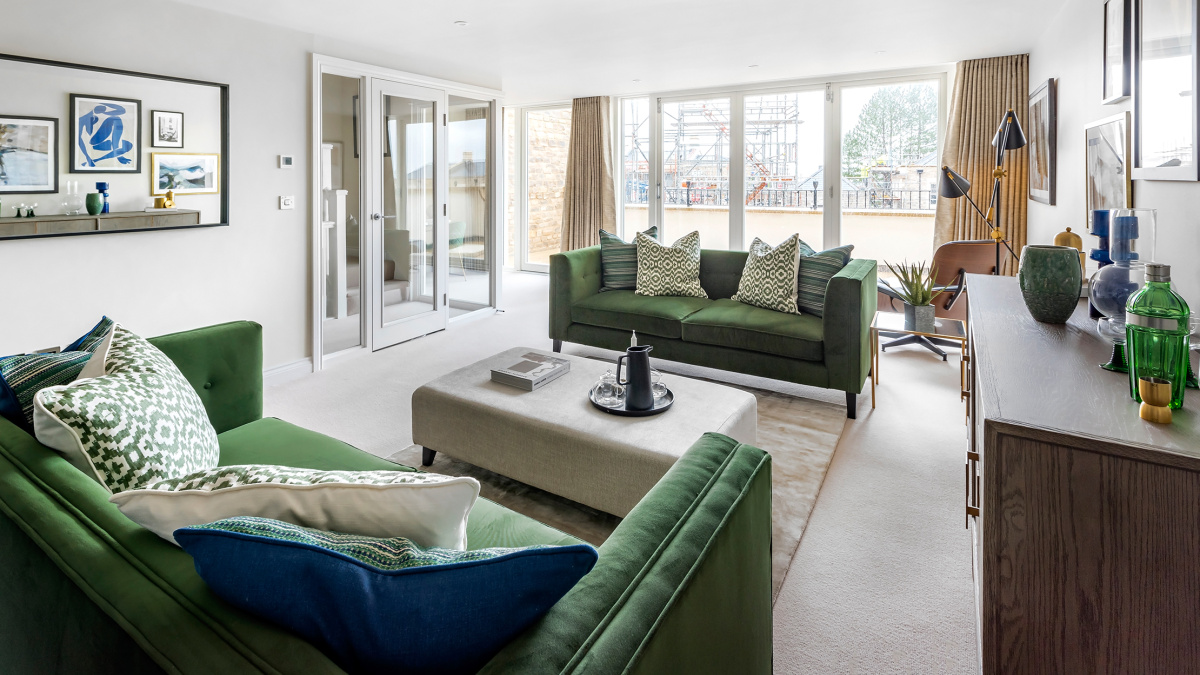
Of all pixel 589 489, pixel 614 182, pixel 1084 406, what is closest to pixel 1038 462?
pixel 1084 406

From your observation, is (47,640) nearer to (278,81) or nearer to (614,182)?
(278,81)

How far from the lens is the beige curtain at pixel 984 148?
5070 millimetres

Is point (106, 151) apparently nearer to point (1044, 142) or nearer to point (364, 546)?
point (364, 546)

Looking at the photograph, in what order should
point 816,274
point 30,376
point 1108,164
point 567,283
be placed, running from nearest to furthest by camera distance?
point 30,376 → point 1108,164 → point 816,274 → point 567,283

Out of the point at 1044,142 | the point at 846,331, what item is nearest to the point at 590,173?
the point at 1044,142

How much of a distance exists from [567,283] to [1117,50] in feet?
9.83

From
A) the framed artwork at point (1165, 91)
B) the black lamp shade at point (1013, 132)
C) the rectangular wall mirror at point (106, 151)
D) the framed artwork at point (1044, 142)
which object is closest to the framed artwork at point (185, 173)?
the rectangular wall mirror at point (106, 151)

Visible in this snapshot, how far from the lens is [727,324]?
3.67m

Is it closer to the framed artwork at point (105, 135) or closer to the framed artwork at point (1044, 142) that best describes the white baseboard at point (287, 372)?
the framed artwork at point (105, 135)

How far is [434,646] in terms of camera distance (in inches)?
26.9

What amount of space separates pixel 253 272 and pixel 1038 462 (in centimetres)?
412

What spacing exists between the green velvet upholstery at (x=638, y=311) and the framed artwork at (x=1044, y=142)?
2.28m

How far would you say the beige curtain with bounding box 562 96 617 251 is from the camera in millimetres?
7426

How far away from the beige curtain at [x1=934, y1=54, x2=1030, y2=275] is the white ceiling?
186 mm
